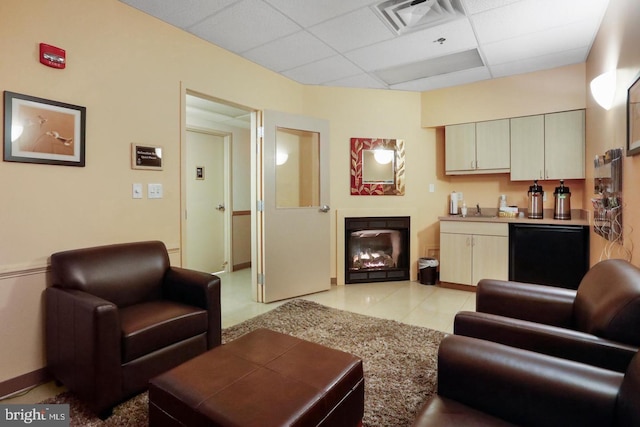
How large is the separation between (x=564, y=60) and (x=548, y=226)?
1754mm

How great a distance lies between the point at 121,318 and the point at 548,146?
A: 4.36m

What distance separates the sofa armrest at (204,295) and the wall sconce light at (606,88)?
3093 mm

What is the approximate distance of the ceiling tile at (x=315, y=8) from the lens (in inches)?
95.4

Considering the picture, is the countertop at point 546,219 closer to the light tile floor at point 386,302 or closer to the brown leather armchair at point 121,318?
the light tile floor at point 386,302

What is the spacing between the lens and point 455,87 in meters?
4.21

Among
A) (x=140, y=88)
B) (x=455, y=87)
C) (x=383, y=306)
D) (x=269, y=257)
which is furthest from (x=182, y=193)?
(x=455, y=87)

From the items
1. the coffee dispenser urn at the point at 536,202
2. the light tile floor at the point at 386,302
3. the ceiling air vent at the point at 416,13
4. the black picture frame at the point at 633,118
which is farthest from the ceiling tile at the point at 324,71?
the light tile floor at the point at 386,302

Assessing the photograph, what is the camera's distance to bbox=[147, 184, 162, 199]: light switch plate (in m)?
2.62

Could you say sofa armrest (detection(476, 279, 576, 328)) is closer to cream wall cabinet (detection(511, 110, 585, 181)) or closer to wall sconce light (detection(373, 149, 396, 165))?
cream wall cabinet (detection(511, 110, 585, 181))

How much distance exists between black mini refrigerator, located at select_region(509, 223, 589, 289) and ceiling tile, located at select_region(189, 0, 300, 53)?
3.21 m

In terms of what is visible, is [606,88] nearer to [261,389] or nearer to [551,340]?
[551,340]

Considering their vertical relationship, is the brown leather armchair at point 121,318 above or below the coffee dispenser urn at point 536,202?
below

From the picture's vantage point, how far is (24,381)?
1964 millimetres

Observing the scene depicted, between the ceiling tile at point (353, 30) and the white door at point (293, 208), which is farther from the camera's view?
the white door at point (293, 208)
